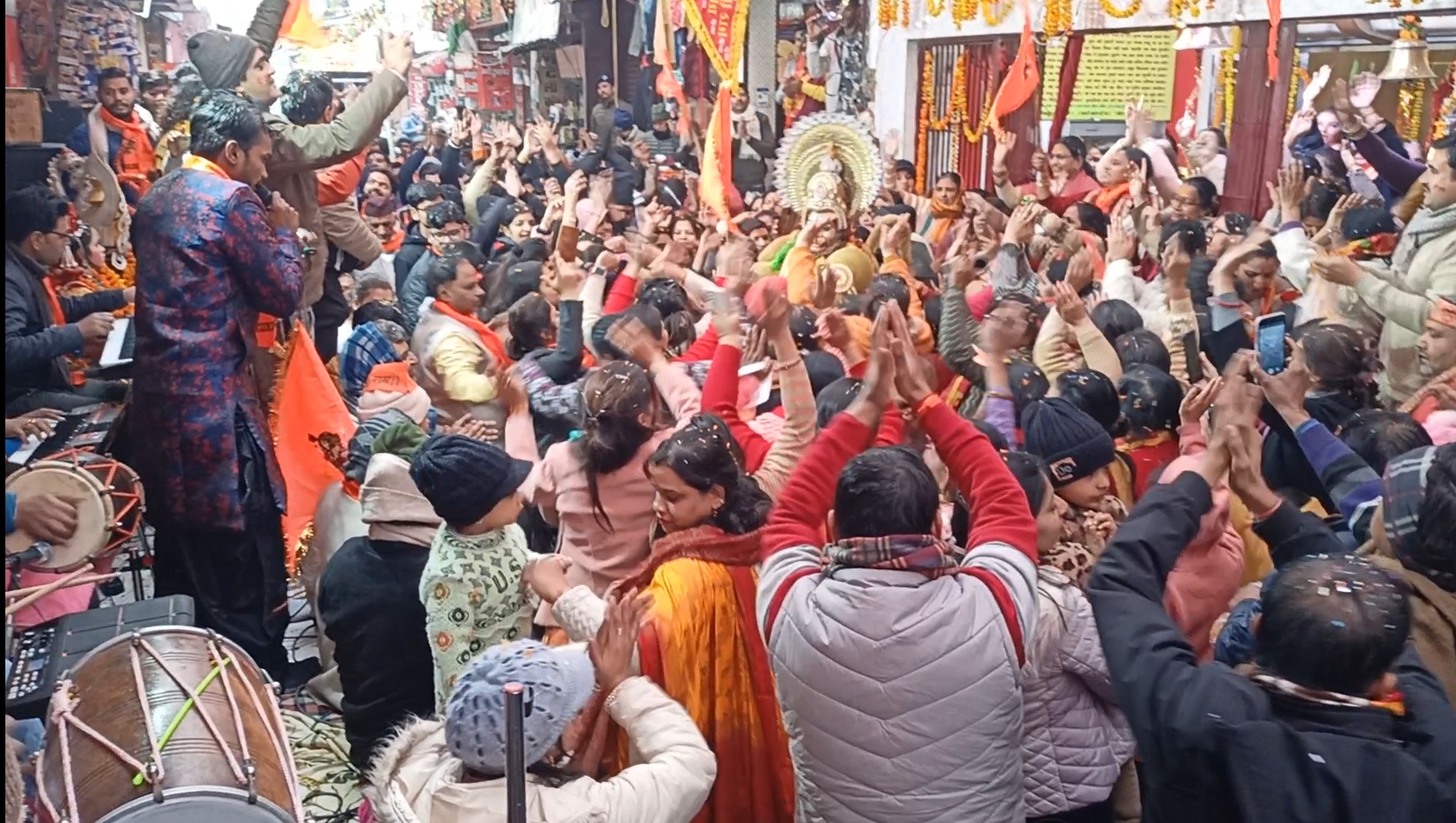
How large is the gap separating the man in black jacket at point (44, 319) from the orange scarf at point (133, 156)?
7.40ft

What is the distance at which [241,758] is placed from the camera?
1.67 m

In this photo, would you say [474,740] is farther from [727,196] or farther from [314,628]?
Result: [727,196]

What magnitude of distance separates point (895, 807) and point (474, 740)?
0.61m

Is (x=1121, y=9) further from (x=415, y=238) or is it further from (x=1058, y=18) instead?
(x=415, y=238)

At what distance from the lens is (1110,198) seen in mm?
5855

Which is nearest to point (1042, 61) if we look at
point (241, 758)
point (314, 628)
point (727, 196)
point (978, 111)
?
point (978, 111)

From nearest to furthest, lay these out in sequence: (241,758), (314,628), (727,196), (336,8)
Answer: (241,758), (314,628), (727,196), (336,8)

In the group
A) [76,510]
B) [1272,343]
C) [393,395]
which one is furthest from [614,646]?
[1272,343]

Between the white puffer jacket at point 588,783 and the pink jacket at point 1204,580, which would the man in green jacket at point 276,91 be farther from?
the pink jacket at point 1204,580

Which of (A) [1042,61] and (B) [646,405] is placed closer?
(B) [646,405]

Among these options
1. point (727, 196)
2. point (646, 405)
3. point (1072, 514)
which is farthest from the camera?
point (727, 196)

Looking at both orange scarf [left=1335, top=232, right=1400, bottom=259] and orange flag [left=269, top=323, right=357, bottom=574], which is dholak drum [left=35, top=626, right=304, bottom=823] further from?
orange scarf [left=1335, top=232, right=1400, bottom=259]

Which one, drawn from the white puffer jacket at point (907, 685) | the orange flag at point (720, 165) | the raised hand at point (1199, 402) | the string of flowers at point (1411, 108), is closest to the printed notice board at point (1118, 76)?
the string of flowers at point (1411, 108)

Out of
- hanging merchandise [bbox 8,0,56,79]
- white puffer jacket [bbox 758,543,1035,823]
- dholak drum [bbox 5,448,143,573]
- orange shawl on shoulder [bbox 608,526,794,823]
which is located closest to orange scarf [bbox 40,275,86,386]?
dholak drum [bbox 5,448,143,573]
